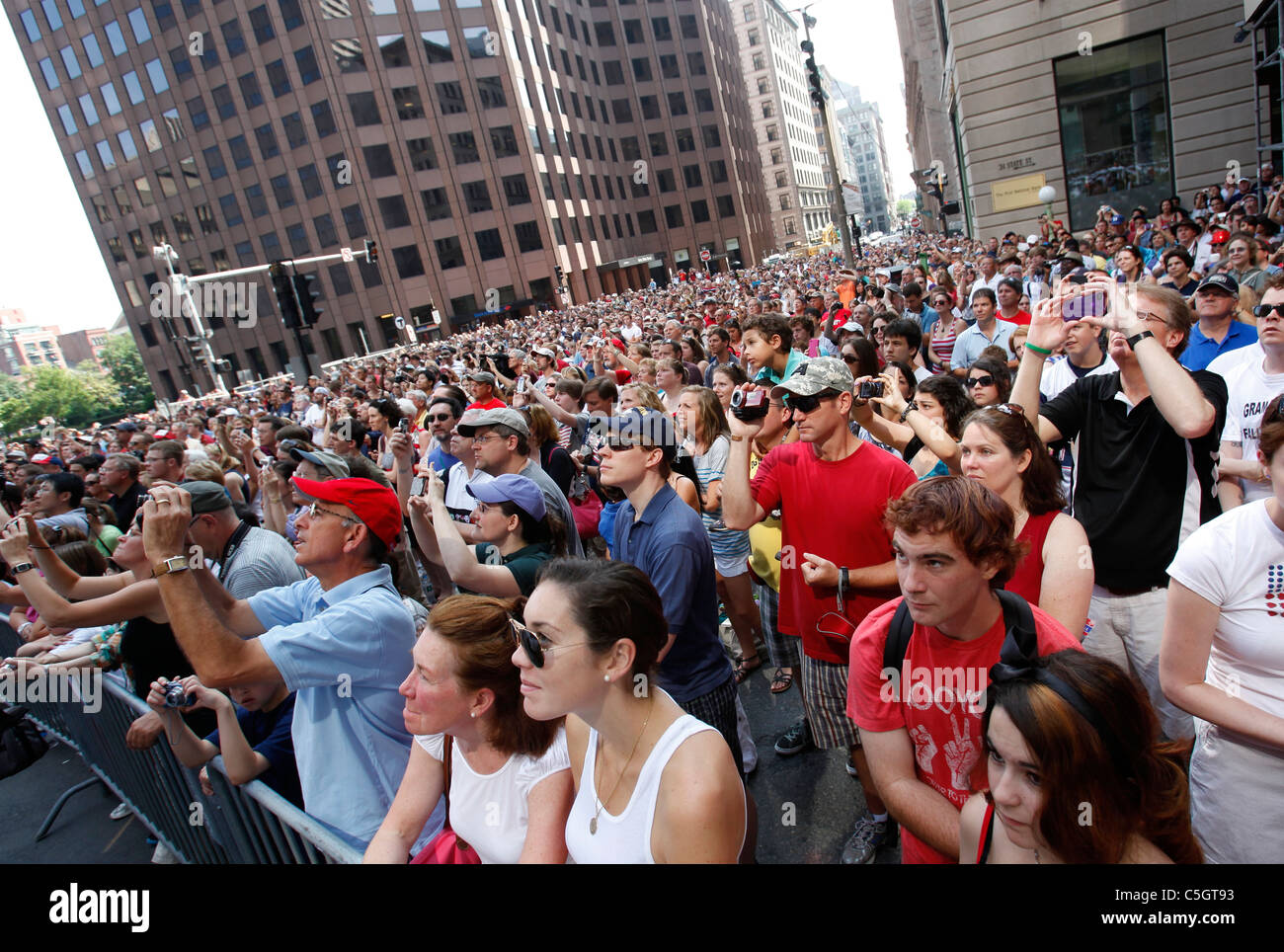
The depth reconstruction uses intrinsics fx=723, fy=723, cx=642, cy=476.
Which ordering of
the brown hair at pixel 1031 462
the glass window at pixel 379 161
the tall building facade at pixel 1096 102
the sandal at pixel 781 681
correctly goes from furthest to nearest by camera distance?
the glass window at pixel 379 161 → the tall building facade at pixel 1096 102 → the sandal at pixel 781 681 → the brown hair at pixel 1031 462

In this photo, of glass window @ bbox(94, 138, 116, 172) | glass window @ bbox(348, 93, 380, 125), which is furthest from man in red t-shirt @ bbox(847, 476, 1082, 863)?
glass window @ bbox(94, 138, 116, 172)

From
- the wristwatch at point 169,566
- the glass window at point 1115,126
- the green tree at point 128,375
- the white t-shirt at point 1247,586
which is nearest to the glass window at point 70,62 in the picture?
the green tree at point 128,375

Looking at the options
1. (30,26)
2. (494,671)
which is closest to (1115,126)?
(494,671)

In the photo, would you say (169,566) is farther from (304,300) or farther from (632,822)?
(304,300)

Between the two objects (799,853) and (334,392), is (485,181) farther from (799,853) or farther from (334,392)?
(799,853)

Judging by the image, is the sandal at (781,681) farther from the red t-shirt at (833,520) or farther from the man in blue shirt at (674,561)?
the red t-shirt at (833,520)

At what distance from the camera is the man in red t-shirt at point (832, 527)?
3.24 metres

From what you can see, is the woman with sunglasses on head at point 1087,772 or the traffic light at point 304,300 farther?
the traffic light at point 304,300

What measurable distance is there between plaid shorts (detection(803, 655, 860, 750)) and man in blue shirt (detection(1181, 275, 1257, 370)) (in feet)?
11.4

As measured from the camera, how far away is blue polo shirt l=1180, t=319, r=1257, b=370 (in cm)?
476

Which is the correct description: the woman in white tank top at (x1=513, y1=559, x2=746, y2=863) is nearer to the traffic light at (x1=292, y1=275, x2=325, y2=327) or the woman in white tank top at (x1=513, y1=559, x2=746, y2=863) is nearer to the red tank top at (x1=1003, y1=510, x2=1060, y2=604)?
the red tank top at (x1=1003, y1=510, x2=1060, y2=604)

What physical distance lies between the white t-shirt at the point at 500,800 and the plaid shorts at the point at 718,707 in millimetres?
1065

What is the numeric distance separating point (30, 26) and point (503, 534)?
74.6 m
